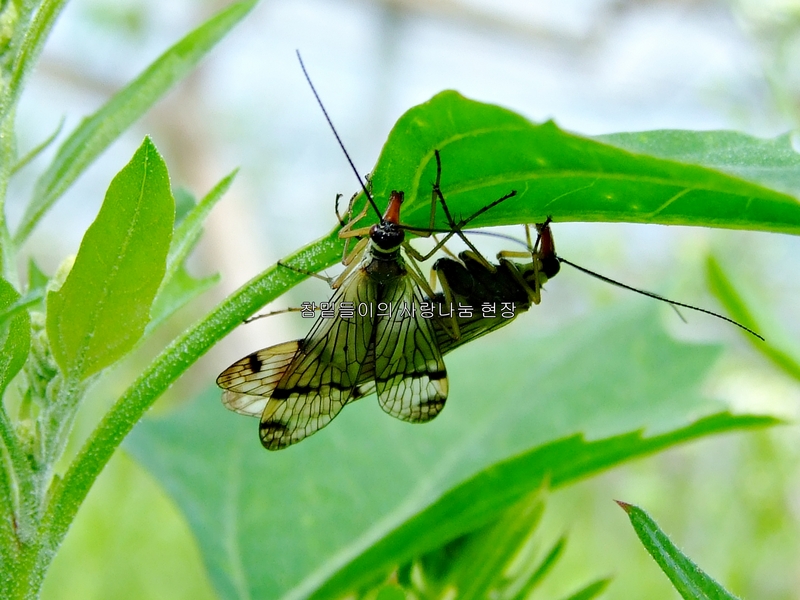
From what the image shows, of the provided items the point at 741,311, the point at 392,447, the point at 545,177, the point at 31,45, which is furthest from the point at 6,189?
the point at 741,311

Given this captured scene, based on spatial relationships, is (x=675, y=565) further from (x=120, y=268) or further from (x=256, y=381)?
(x=256, y=381)

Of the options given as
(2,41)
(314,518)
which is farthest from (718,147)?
(314,518)

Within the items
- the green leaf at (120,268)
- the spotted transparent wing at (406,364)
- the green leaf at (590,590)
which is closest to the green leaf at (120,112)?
the green leaf at (120,268)

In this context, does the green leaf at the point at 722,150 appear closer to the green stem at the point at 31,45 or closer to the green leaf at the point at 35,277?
the green stem at the point at 31,45

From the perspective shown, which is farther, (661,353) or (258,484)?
(661,353)

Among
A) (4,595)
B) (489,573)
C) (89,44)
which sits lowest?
(489,573)

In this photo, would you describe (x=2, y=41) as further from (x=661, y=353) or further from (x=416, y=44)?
(x=416, y=44)
